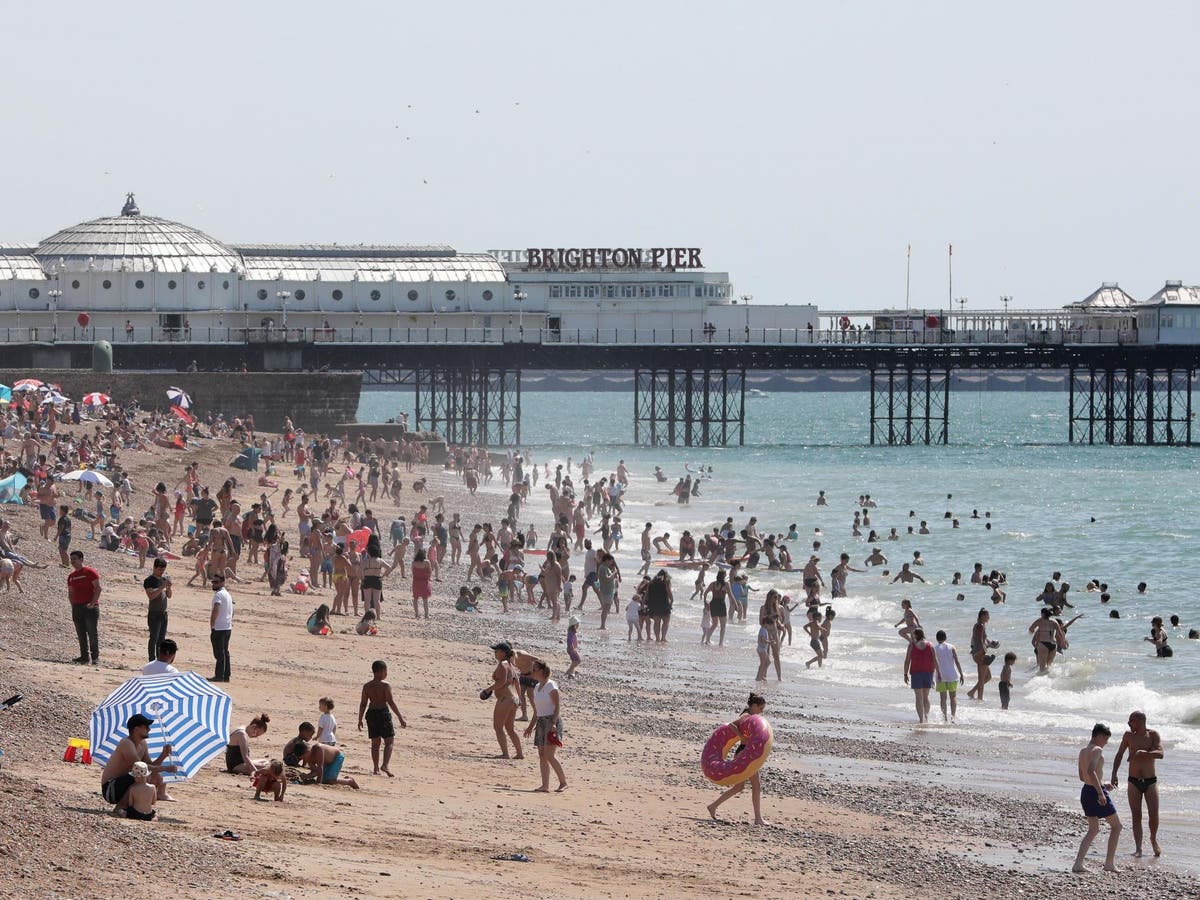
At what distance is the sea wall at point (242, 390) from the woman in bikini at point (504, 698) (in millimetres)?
42247

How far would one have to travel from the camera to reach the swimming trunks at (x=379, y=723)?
47.7 ft

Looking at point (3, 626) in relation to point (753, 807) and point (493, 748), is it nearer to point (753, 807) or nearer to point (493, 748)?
point (493, 748)

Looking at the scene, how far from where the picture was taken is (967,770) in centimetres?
1756

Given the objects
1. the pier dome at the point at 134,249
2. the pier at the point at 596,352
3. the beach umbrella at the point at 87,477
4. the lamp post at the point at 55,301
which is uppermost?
the pier dome at the point at 134,249

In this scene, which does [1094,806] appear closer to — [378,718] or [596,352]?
[378,718]

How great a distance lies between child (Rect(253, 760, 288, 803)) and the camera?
513 inches

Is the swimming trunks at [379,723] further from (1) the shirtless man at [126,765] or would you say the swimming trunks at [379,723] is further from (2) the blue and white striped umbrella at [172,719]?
(1) the shirtless man at [126,765]

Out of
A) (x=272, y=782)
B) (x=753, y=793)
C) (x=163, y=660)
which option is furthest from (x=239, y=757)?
(x=753, y=793)

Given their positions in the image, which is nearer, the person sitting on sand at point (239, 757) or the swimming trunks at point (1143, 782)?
the person sitting on sand at point (239, 757)

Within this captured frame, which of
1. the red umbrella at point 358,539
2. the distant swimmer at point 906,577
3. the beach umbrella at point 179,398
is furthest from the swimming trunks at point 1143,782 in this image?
the beach umbrella at point 179,398

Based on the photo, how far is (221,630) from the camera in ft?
57.8

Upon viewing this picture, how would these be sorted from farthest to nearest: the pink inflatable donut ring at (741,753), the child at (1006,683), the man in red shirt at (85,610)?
the child at (1006,683) < the man in red shirt at (85,610) < the pink inflatable donut ring at (741,753)

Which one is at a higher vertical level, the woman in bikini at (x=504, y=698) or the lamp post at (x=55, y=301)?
the lamp post at (x=55, y=301)

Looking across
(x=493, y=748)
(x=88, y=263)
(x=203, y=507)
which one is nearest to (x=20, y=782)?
(x=493, y=748)
